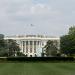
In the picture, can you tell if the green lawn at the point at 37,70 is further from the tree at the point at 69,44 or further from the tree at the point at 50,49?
the tree at the point at 50,49

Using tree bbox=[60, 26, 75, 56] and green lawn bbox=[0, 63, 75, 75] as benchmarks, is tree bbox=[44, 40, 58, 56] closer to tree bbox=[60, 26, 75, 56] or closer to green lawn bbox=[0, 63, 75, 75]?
tree bbox=[60, 26, 75, 56]

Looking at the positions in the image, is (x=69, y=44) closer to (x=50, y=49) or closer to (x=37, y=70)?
(x=50, y=49)

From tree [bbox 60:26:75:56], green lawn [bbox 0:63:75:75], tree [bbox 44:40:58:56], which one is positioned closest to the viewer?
green lawn [bbox 0:63:75:75]

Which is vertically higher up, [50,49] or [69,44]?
[69,44]

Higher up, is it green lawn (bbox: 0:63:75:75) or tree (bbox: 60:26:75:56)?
tree (bbox: 60:26:75:56)

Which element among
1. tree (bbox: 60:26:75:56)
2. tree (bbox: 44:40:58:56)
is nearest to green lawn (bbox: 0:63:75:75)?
tree (bbox: 60:26:75:56)

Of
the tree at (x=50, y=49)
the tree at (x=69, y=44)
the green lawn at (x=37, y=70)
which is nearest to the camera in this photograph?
the green lawn at (x=37, y=70)

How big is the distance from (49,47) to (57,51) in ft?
38.9

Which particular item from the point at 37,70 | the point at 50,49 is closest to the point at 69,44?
the point at 50,49

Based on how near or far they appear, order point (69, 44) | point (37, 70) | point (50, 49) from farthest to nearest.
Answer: point (50, 49), point (69, 44), point (37, 70)

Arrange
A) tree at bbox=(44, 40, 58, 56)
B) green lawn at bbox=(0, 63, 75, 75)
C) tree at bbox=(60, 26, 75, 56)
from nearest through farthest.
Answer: green lawn at bbox=(0, 63, 75, 75) < tree at bbox=(60, 26, 75, 56) < tree at bbox=(44, 40, 58, 56)

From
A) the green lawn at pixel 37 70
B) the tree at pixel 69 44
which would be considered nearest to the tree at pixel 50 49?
the tree at pixel 69 44

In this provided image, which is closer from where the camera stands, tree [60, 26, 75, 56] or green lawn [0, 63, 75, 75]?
green lawn [0, 63, 75, 75]

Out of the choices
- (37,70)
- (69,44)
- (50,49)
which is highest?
(69,44)
